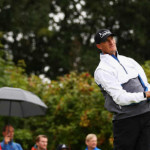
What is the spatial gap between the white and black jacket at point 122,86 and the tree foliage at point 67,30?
17.3m

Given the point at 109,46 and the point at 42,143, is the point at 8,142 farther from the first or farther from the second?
the point at 109,46

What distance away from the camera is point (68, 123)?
11.3 meters

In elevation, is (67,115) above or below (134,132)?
above

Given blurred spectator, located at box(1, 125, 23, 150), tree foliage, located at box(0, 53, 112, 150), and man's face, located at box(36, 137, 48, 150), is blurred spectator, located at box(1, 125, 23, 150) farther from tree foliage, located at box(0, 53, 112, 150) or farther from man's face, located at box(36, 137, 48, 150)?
tree foliage, located at box(0, 53, 112, 150)

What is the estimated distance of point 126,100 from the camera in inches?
133

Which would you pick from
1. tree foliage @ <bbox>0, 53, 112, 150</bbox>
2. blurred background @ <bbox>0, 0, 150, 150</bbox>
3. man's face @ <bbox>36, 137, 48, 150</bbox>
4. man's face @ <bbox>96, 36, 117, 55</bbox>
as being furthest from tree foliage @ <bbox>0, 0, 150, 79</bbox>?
man's face @ <bbox>96, 36, 117, 55</bbox>

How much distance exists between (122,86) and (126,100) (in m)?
0.18

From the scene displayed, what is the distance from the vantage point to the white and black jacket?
3.40 meters

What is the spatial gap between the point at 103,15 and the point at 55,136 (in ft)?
43.5

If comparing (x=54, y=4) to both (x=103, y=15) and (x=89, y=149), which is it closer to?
(x=103, y=15)

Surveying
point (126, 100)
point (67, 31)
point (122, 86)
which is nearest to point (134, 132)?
point (126, 100)

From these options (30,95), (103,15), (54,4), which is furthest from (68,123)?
(54,4)

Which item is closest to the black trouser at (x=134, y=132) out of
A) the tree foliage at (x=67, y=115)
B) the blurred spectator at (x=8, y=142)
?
the blurred spectator at (x=8, y=142)

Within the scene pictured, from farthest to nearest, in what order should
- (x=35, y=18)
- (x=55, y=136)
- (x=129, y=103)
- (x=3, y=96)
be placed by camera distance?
(x=35, y=18) → (x=55, y=136) → (x=3, y=96) → (x=129, y=103)
